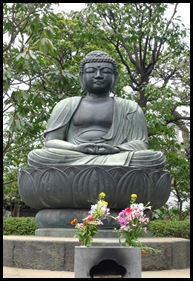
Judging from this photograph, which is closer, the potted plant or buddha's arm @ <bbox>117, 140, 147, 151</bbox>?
the potted plant

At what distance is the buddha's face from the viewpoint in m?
8.27

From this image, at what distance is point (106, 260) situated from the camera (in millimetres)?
4863

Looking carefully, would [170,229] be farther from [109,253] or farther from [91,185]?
[109,253]

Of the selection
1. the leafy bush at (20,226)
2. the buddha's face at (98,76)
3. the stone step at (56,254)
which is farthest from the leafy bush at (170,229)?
the stone step at (56,254)

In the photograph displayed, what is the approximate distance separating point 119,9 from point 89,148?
20.7 ft

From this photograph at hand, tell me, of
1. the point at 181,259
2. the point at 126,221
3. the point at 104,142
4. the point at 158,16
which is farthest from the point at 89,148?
the point at 158,16

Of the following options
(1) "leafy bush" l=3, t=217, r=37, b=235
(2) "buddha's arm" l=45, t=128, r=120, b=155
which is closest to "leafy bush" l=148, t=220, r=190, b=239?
(1) "leafy bush" l=3, t=217, r=37, b=235

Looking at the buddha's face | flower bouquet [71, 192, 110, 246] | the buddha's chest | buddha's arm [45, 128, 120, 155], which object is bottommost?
flower bouquet [71, 192, 110, 246]

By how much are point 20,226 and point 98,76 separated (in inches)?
177

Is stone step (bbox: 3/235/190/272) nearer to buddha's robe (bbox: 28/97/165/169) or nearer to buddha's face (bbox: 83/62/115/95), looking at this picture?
buddha's robe (bbox: 28/97/165/169)

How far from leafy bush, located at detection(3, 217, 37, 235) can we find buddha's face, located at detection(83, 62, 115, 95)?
13.0ft

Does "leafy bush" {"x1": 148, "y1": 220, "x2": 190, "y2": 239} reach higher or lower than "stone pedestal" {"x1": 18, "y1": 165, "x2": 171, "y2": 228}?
lower

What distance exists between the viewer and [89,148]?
24.7ft

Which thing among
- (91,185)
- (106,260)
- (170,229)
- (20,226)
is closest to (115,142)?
(91,185)
